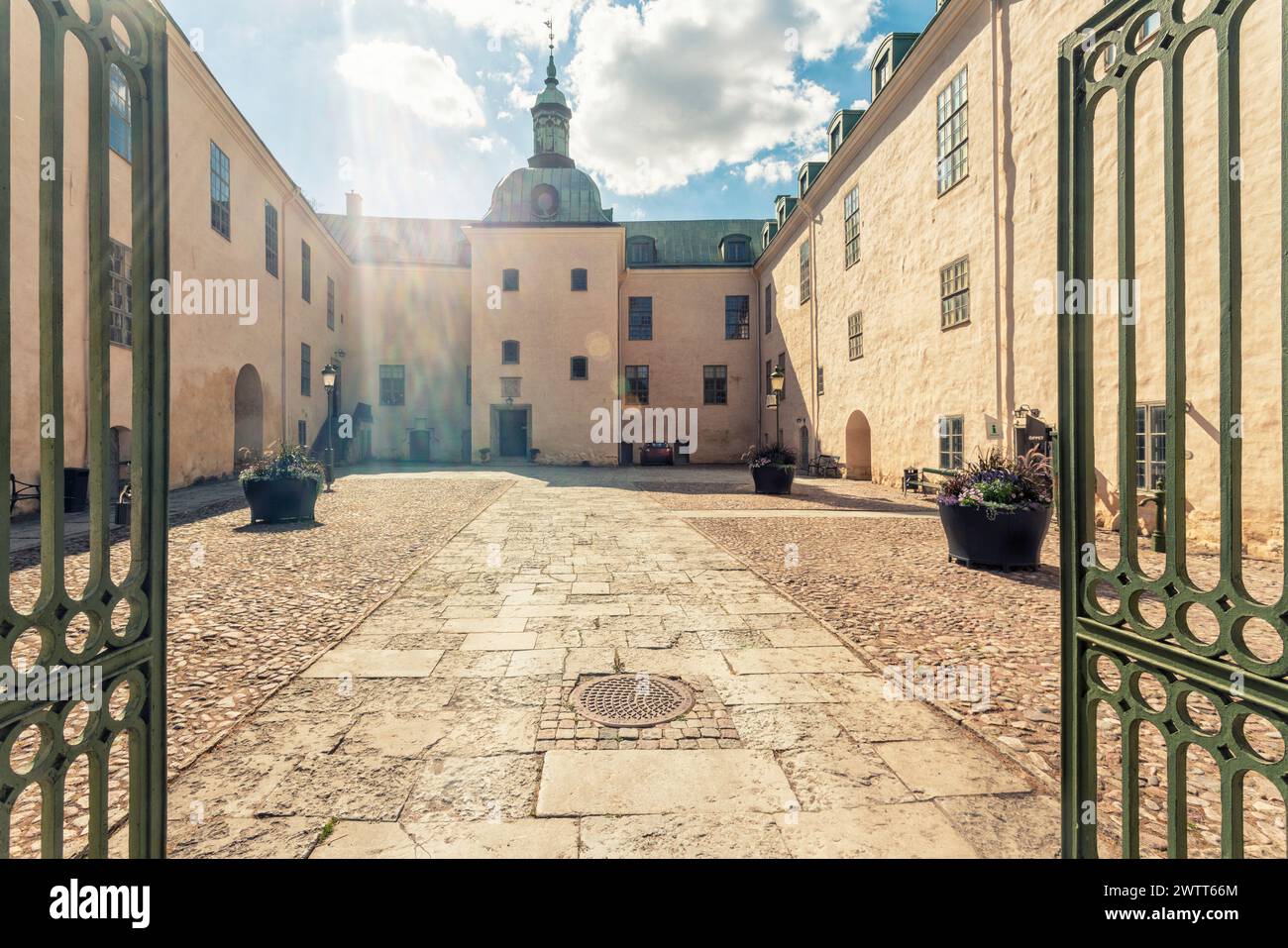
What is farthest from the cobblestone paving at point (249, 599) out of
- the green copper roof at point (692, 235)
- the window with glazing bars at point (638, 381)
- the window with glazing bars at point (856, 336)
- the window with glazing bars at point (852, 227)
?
the green copper roof at point (692, 235)

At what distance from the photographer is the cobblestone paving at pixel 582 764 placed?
2.15 m

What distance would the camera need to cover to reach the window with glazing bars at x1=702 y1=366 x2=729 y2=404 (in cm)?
2858

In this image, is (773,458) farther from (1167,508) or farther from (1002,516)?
(1167,508)

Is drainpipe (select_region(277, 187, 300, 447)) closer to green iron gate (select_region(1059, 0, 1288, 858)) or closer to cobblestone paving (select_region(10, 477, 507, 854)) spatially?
cobblestone paving (select_region(10, 477, 507, 854))

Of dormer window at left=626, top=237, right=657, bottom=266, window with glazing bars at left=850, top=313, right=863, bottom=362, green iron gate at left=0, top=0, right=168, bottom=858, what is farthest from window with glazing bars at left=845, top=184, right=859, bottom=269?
green iron gate at left=0, top=0, right=168, bottom=858

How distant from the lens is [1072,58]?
194cm

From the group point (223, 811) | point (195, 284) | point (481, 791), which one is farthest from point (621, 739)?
point (195, 284)

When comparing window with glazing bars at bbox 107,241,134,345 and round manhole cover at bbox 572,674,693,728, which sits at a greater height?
window with glazing bars at bbox 107,241,134,345

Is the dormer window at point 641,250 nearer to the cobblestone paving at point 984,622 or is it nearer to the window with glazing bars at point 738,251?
the window with glazing bars at point 738,251

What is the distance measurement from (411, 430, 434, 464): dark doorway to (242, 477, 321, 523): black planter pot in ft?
67.9

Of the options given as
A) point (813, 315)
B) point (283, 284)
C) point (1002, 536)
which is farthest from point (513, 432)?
point (1002, 536)
